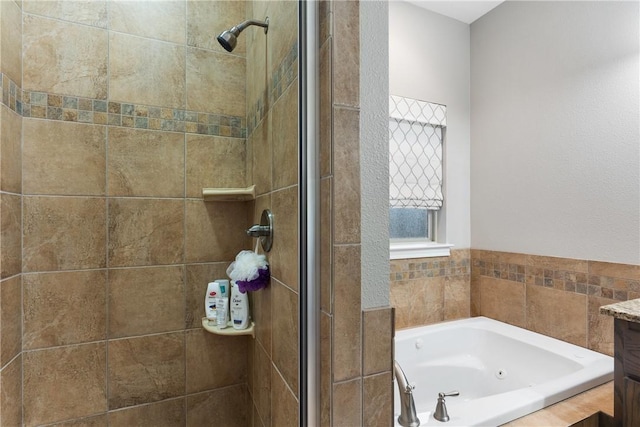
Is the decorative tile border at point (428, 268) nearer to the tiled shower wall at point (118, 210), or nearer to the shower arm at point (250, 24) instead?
the tiled shower wall at point (118, 210)

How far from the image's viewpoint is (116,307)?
118 cm

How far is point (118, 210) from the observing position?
1.18 meters

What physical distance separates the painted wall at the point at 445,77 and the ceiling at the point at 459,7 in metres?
0.03

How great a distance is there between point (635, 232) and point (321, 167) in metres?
1.58

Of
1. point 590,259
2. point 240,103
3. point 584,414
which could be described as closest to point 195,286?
point 240,103

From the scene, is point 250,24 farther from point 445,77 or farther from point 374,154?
point 445,77

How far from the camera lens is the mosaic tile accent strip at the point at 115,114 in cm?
105

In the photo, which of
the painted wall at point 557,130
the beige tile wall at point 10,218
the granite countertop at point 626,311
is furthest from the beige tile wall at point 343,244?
the painted wall at point 557,130

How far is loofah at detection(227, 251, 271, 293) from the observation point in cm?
103

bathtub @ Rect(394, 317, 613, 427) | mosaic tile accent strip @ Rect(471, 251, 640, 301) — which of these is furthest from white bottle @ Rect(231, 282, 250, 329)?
mosaic tile accent strip @ Rect(471, 251, 640, 301)

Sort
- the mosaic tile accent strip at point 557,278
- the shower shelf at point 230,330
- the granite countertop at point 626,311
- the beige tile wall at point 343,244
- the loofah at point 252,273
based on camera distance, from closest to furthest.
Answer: the beige tile wall at point 343,244
the granite countertop at point 626,311
the loofah at point 252,273
the shower shelf at point 230,330
the mosaic tile accent strip at point 557,278

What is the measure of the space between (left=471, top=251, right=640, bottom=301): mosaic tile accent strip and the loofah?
1587 mm

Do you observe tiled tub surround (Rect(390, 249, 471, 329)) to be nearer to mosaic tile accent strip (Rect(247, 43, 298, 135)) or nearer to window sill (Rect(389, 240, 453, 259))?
window sill (Rect(389, 240, 453, 259))

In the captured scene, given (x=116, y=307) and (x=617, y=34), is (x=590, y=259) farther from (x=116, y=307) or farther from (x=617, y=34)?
(x=116, y=307)
